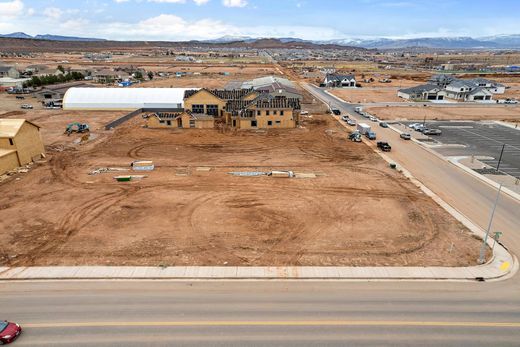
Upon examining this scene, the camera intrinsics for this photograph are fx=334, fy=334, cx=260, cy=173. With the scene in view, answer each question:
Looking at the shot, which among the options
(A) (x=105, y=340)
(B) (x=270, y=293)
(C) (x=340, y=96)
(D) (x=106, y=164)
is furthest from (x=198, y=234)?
(C) (x=340, y=96)

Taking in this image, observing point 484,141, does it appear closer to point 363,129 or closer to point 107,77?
point 363,129

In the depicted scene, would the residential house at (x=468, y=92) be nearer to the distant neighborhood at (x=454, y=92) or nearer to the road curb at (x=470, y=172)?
the distant neighborhood at (x=454, y=92)

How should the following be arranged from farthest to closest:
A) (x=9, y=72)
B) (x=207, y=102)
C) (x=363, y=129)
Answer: (x=9, y=72) → (x=207, y=102) → (x=363, y=129)

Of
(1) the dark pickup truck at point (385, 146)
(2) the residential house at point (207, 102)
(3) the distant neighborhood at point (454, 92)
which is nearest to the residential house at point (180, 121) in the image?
(2) the residential house at point (207, 102)

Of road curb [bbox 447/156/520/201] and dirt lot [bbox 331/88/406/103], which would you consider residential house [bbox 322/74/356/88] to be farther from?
road curb [bbox 447/156/520/201]

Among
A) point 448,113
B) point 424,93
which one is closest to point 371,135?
point 448,113

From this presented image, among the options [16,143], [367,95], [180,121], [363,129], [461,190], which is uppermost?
[367,95]

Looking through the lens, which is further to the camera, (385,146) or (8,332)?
(385,146)
